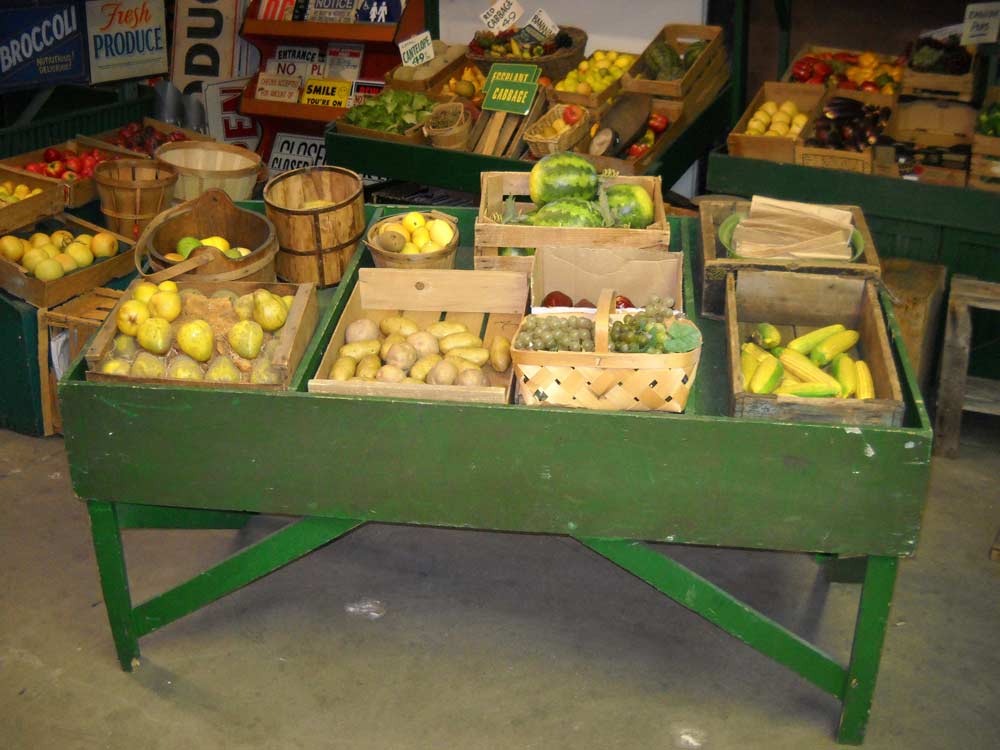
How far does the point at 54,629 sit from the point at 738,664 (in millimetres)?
2364

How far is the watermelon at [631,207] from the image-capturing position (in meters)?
3.85

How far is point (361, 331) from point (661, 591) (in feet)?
4.14

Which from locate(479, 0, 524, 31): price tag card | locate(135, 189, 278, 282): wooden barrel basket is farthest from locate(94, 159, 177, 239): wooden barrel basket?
locate(479, 0, 524, 31): price tag card

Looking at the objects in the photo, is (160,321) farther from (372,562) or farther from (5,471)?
(5,471)

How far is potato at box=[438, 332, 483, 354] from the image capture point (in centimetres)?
357

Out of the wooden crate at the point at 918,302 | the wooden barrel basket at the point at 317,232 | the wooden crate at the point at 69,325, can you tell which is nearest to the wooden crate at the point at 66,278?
the wooden crate at the point at 69,325

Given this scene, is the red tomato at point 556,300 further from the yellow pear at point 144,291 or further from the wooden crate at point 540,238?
the yellow pear at point 144,291

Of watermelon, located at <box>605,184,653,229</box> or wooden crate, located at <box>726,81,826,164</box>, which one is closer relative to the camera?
watermelon, located at <box>605,184,653,229</box>

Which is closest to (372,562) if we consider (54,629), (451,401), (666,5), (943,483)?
(54,629)

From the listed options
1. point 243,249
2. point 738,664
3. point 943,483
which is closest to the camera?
point 738,664

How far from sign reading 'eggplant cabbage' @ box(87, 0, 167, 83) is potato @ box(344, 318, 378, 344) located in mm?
4100

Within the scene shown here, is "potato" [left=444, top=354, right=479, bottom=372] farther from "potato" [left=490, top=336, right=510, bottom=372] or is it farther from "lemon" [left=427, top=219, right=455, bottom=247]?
"lemon" [left=427, top=219, right=455, bottom=247]

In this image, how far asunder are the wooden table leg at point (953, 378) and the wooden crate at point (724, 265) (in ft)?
3.83

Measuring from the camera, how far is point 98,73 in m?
6.81
